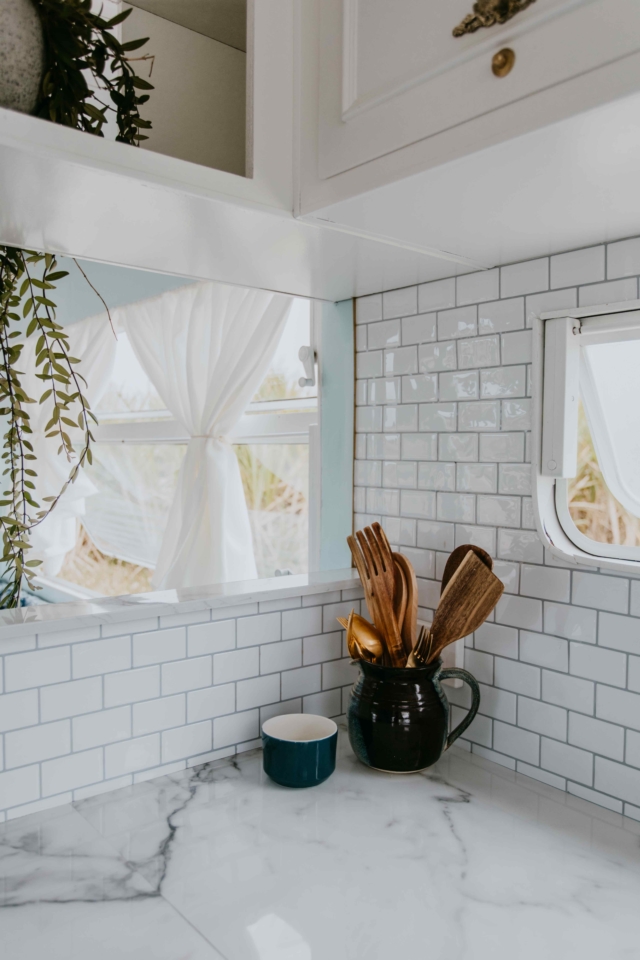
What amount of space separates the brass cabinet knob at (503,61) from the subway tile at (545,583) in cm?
71

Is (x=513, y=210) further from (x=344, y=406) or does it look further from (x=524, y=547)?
(x=344, y=406)

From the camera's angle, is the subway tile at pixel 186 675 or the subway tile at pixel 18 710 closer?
the subway tile at pixel 18 710

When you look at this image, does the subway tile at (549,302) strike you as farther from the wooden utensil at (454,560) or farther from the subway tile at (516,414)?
the wooden utensil at (454,560)

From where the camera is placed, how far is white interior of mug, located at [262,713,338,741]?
117cm

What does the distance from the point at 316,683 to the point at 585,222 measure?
34.7 inches

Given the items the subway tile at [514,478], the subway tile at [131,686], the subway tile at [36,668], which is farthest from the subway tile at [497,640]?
the subway tile at [36,668]

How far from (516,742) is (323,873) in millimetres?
457

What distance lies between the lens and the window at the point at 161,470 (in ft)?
6.85

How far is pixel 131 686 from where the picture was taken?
1103 mm

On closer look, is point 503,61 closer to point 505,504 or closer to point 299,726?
point 505,504

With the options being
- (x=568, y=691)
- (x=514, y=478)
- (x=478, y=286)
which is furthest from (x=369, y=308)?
(x=568, y=691)

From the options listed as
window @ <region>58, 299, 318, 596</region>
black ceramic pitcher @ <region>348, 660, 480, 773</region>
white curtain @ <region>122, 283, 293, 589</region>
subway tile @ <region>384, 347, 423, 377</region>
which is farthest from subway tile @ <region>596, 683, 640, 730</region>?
white curtain @ <region>122, 283, 293, 589</region>

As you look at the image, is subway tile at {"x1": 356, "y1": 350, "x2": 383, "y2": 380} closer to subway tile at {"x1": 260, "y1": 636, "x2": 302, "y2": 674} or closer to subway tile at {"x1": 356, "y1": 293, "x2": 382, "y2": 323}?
subway tile at {"x1": 356, "y1": 293, "x2": 382, "y2": 323}

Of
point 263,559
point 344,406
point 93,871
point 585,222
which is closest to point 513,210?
point 585,222
